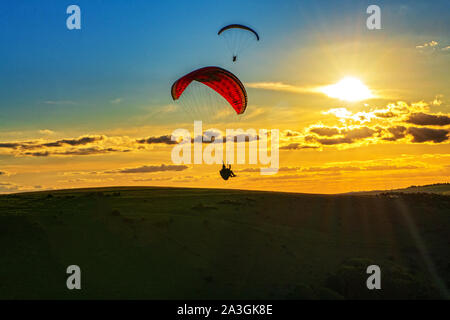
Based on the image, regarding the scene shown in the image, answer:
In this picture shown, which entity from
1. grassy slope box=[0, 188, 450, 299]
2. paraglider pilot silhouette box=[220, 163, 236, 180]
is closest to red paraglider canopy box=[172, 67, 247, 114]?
paraglider pilot silhouette box=[220, 163, 236, 180]

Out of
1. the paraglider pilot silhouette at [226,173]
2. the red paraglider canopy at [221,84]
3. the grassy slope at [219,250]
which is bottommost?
the grassy slope at [219,250]

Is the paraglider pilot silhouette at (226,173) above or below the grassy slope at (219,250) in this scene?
above

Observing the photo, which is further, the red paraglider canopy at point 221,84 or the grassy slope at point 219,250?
the red paraglider canopy at point 221,84

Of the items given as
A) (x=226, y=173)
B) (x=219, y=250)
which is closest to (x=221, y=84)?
(x=226, y=173)

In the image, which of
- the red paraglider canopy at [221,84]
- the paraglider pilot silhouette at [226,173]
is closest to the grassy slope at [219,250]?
the paraglider pilot silhouette at [226,173]

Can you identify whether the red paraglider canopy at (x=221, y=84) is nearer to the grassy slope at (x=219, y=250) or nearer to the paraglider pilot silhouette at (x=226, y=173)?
the paraglider pilot silhouette at (x=226, y=173)
